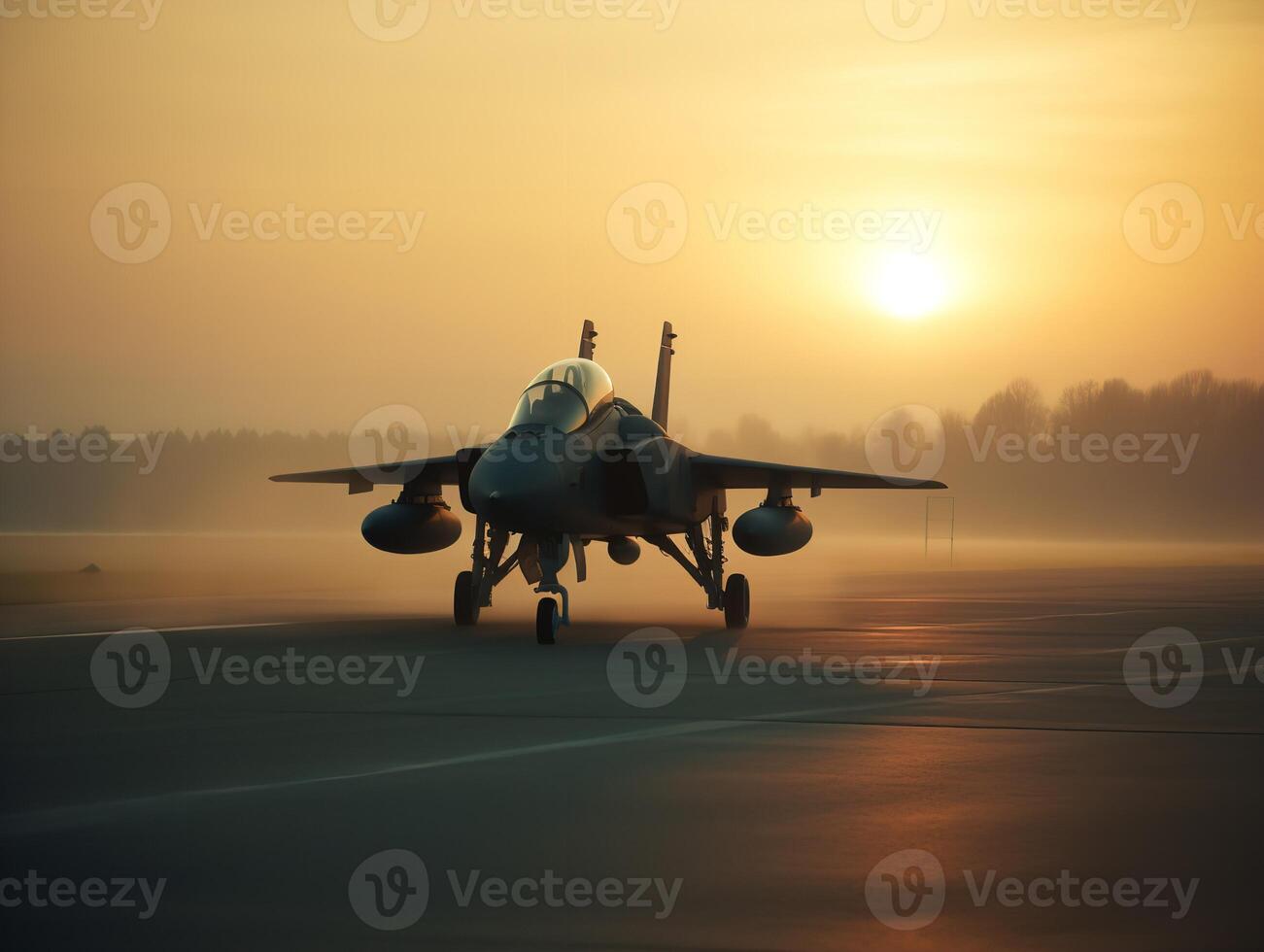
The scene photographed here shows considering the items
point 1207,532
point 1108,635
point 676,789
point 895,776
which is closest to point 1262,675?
point 1108,635

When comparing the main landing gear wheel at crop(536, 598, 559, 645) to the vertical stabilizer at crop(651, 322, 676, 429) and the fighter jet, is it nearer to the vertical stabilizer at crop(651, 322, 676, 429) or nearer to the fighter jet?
the fighter jet

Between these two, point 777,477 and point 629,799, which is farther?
point 777,477

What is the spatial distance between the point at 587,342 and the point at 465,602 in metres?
4.15

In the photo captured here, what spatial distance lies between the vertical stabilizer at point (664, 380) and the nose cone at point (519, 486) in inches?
308

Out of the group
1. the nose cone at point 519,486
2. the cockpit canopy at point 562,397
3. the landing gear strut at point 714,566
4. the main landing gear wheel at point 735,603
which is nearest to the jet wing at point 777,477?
the landing gear strut at point 714,566

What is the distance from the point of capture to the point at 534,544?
1936 centimetres

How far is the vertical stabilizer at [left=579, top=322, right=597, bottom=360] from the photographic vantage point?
21.1 metres

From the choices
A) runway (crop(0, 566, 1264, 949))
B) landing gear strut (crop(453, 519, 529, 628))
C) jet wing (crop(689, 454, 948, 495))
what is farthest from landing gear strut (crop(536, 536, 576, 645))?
jet wing (crop(689, 454, 948, 495))

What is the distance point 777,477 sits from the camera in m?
20.8

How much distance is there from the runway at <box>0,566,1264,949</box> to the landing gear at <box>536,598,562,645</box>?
1.13 metres

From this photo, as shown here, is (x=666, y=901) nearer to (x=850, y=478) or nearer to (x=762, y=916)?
(x=762, y=916)

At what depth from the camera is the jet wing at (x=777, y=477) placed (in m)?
20.0

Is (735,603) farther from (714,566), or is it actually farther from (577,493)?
(577,493)

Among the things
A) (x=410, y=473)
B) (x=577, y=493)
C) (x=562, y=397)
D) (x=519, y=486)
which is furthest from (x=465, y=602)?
(x=519, y=486)
